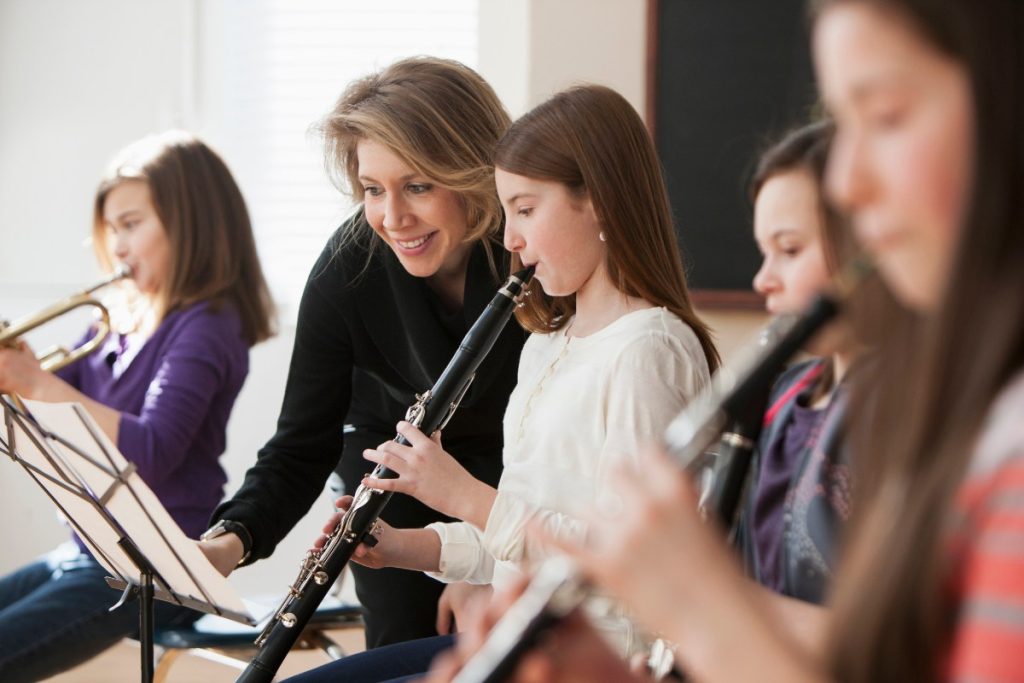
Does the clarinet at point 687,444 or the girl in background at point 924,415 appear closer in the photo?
the girl in background at point 924,415

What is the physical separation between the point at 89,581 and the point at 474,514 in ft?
2.83

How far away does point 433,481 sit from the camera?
4.37 feet

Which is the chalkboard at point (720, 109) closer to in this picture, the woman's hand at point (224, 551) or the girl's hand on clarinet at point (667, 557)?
the woman's hand at point (224, 551)

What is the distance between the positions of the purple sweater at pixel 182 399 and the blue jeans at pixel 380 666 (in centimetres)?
71

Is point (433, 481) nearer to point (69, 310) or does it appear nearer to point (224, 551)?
point (224, 551)

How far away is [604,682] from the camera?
26.5 inches

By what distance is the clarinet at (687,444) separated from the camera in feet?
2.17

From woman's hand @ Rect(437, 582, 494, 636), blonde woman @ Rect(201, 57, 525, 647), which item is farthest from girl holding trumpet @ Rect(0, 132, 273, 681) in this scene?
woman's hand @ Rect(437, 582, 494, 636)

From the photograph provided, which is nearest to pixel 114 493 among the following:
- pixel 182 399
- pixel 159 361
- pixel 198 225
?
pixel 182 399

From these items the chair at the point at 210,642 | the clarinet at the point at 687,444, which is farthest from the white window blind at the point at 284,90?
the clarinet at the point at 687,444

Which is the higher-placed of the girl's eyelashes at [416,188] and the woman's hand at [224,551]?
the girl's eyelashes at [416,188]

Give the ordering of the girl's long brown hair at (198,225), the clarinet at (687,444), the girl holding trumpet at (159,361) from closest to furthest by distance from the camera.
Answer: the clarinet at (687,444) → the girl holding trumpet at (159,361) → the girl's long brown hair at (198,225)

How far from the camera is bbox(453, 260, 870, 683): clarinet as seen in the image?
661mm

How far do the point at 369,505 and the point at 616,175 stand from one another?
469 mm
